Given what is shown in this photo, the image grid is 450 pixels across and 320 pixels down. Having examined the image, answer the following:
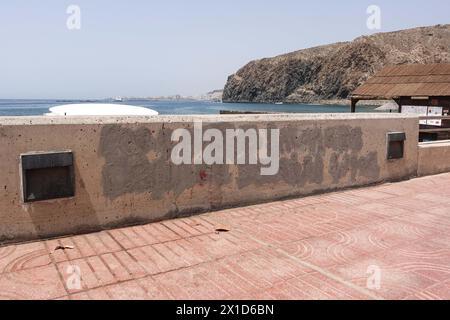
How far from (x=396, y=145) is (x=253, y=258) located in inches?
190

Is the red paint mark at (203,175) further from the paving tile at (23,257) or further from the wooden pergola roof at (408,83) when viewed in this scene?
the wooden pergola roof at (408,83)

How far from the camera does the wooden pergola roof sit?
1734cm

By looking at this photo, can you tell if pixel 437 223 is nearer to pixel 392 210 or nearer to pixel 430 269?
pixel 392 210

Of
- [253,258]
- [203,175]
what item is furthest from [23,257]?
[203,175]

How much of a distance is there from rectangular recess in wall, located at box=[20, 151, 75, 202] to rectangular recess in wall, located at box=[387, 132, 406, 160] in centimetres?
551

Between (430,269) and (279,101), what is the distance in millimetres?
189541

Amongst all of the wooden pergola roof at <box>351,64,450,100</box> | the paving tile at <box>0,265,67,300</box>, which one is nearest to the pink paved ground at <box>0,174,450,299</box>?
the paving tile at <box>0,265,67,300</box>

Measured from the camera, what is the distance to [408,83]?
61.6 feet

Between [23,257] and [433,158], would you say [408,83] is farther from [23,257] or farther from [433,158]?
[23,257]

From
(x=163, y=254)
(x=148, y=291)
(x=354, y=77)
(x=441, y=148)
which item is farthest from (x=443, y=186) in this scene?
(x=354, y=77)

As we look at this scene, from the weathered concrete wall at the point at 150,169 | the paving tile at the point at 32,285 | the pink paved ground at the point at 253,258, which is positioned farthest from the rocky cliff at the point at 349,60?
the paving tile at the point at 32,285

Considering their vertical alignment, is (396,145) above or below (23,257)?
above

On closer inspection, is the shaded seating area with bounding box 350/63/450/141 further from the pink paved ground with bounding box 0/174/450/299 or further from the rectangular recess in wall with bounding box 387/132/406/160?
the pink paved ground with bounding box 0/174/450/299

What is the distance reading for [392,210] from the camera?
20.2 feet
